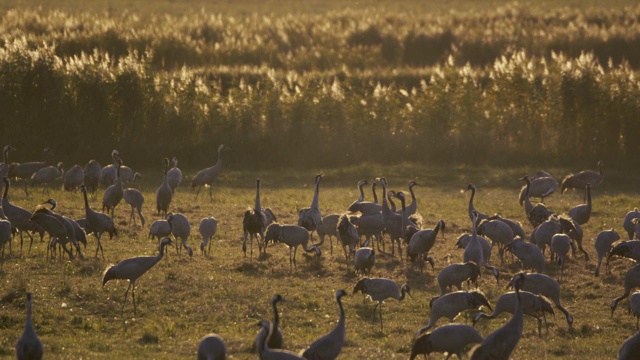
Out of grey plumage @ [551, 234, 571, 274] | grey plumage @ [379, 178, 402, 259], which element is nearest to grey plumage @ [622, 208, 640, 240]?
grey plumage @ [551, 234, 571, 274]

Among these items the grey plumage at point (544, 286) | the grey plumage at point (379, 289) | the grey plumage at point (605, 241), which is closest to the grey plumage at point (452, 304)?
the grey plumage at point (379, 289)

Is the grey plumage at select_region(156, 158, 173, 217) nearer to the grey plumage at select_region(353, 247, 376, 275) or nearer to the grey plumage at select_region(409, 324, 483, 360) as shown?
the grey plumage at select_region(353, 247, 376, 275)

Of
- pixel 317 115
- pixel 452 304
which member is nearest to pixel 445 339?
pixel 452 304

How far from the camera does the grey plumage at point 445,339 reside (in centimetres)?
1159

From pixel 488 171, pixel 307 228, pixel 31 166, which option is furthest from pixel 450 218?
pixel 31 166

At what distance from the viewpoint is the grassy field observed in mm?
12859

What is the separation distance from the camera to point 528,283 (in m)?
14.5

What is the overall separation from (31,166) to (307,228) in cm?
1001

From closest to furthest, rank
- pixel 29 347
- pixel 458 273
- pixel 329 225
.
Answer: pixel 29 347
pixel 458 273
pixel 329 225

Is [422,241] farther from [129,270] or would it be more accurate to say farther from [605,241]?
[129,270]

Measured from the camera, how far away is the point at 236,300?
15.2m

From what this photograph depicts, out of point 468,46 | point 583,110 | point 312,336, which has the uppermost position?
point 468,46

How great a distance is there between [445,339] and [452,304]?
1787 mm

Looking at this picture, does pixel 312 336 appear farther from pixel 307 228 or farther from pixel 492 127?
pixel 492 127
